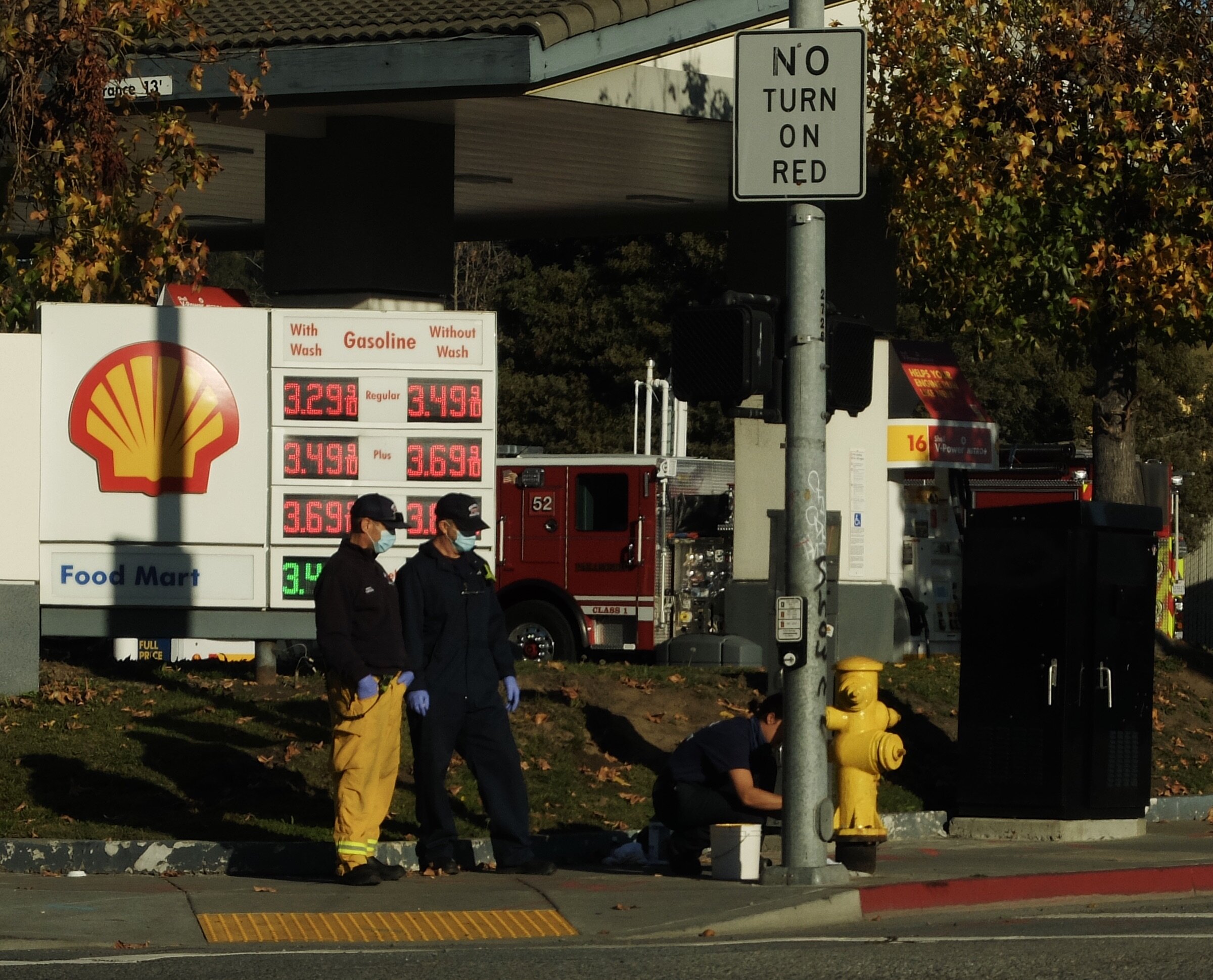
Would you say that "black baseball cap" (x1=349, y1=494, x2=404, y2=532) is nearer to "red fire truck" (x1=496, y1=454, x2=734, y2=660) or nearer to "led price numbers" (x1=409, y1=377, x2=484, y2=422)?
"led price numbers" (x1=409, y1=377, x2=484, y2=422)

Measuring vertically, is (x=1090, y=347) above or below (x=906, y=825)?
above

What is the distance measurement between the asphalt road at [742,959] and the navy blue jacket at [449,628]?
6.58 ft

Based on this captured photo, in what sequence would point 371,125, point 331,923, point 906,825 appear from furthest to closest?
point 371,125, point 906,825, point 331,923

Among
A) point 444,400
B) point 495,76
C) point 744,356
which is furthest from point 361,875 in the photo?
point 495,76

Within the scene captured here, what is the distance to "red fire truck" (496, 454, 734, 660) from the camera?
73.7ft

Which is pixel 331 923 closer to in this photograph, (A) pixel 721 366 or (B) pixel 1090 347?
(A) pixel 721 366

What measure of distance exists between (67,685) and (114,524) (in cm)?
131

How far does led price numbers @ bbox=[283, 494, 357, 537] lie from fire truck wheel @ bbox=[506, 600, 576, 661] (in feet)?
27.4

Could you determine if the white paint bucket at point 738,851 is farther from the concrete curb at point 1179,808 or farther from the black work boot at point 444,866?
the concrete curb at point 1179,808

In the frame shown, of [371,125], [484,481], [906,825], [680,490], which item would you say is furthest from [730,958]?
[680,490]

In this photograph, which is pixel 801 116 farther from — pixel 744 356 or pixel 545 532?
pixel 545 532

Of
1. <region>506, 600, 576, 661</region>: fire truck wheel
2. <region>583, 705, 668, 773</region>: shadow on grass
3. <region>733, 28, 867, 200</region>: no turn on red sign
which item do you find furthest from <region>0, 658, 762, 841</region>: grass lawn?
<region>506, 600, 576, 661</region>: fire truck wheel

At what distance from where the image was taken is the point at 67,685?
1464cm

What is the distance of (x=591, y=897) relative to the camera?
1020 cm
